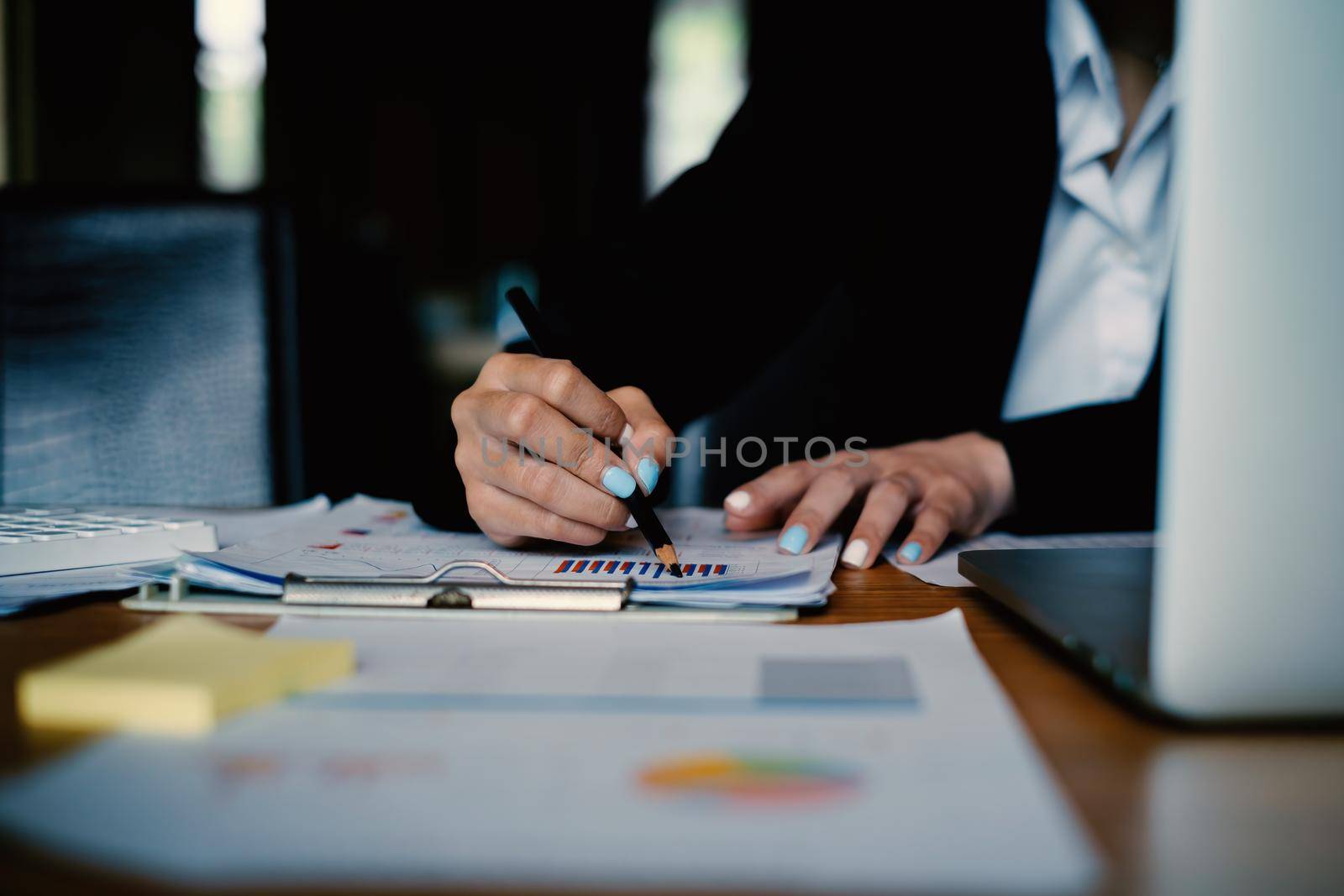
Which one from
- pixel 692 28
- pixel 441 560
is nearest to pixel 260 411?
pixel 441 560

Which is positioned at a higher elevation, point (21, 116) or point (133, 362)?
point (21, 116)

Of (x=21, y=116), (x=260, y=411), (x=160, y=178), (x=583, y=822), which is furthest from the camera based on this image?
(x=160, y=178)

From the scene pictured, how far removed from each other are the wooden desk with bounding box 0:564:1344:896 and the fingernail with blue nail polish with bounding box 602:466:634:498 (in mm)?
212

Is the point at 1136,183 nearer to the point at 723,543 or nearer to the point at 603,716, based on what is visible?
the point at 723,543

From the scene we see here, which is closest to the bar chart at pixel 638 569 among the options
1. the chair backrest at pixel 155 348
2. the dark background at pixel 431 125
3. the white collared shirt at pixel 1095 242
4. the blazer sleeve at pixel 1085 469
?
the blazer sleeve at pixel 1085 469

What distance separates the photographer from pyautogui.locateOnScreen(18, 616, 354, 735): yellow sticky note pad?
0.86 ft

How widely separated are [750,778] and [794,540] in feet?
1.01

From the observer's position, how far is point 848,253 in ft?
3.70

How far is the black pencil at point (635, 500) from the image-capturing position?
0.47 m

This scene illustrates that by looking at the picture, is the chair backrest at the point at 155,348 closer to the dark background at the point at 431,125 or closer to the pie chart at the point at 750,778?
the pie chart at the point at 750,778

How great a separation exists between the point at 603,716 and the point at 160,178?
14.7 feet

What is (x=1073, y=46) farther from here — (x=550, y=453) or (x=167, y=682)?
(x=167, y=682)

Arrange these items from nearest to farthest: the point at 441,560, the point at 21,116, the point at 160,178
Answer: the point at 441,560
the point at 21,116
the point at 160,178

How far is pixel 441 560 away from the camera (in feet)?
1.65
